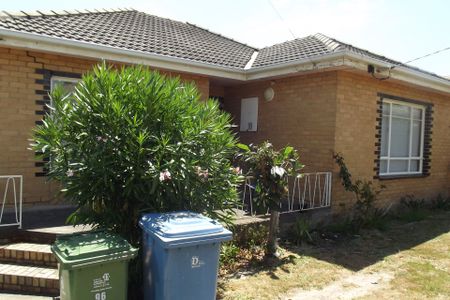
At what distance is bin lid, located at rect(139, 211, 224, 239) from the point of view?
3.42 metres

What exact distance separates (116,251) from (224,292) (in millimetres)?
1713

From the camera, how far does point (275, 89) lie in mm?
9039

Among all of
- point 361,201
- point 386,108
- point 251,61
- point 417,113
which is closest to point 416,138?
point 417,113

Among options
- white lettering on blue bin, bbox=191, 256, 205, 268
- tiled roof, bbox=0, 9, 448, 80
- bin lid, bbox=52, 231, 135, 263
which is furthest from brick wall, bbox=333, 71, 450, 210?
bin lid, bbox=52, 231, 135, 263

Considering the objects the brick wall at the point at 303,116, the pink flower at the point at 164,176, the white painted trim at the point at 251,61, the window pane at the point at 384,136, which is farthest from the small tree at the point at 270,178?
the window pane at the point at 384,136

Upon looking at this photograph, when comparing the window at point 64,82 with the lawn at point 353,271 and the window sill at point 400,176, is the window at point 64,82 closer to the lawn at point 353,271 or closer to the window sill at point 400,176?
the lawn at point 353,271

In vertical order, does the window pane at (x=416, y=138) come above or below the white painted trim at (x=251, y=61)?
below

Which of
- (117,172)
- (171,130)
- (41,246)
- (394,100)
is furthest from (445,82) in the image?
(41,246)

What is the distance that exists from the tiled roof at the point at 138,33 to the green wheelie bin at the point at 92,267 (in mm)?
4554

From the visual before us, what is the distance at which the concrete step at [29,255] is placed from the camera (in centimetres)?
453

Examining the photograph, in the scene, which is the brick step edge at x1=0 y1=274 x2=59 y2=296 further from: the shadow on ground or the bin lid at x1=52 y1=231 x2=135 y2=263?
the shadow on ground

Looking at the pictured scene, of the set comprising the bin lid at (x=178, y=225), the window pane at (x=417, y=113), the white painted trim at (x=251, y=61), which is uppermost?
the white painted trim at (x=251, y=61)

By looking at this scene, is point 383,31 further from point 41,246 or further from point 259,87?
point 41,246

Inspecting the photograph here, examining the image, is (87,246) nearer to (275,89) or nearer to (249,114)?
(275,89)
